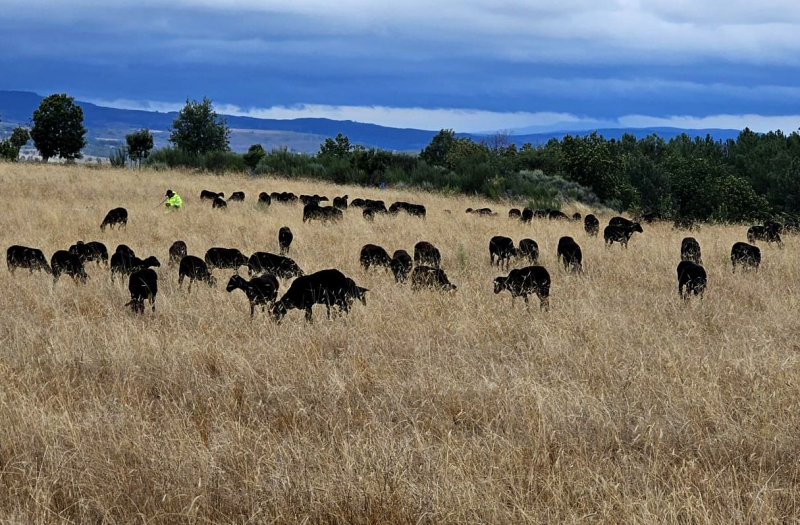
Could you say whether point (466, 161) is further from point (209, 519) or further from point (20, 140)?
point (20, 140)

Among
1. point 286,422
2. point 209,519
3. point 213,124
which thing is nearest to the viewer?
point 209,519

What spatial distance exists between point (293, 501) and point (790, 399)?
386cm

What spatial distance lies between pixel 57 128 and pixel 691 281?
65.6 metres

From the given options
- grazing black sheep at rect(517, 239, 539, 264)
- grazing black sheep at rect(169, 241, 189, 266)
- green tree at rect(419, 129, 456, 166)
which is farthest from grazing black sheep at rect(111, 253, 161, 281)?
green tree at rect(419, 129, 456, 166)

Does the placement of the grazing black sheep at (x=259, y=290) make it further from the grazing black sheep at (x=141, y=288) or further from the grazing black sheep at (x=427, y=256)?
the grazing black sheep at (x=427, y=256)

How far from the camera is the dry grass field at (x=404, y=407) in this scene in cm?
395

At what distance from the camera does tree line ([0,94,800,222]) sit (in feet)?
111

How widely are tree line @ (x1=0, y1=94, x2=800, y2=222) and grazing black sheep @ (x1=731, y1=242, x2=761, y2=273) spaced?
14.1 meters

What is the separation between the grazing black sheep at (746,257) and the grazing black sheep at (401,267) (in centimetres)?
540

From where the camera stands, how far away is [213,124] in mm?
58375

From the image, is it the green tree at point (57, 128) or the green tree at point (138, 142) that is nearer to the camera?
the green tree at point (138, 142)

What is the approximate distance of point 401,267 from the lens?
11.0 meters

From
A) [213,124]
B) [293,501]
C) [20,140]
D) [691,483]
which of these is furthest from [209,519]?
[20,140]

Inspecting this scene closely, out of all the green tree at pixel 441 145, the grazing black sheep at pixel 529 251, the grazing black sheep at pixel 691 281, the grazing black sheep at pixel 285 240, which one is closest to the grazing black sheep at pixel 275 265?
the grazing black sheep at pixel 285 240
